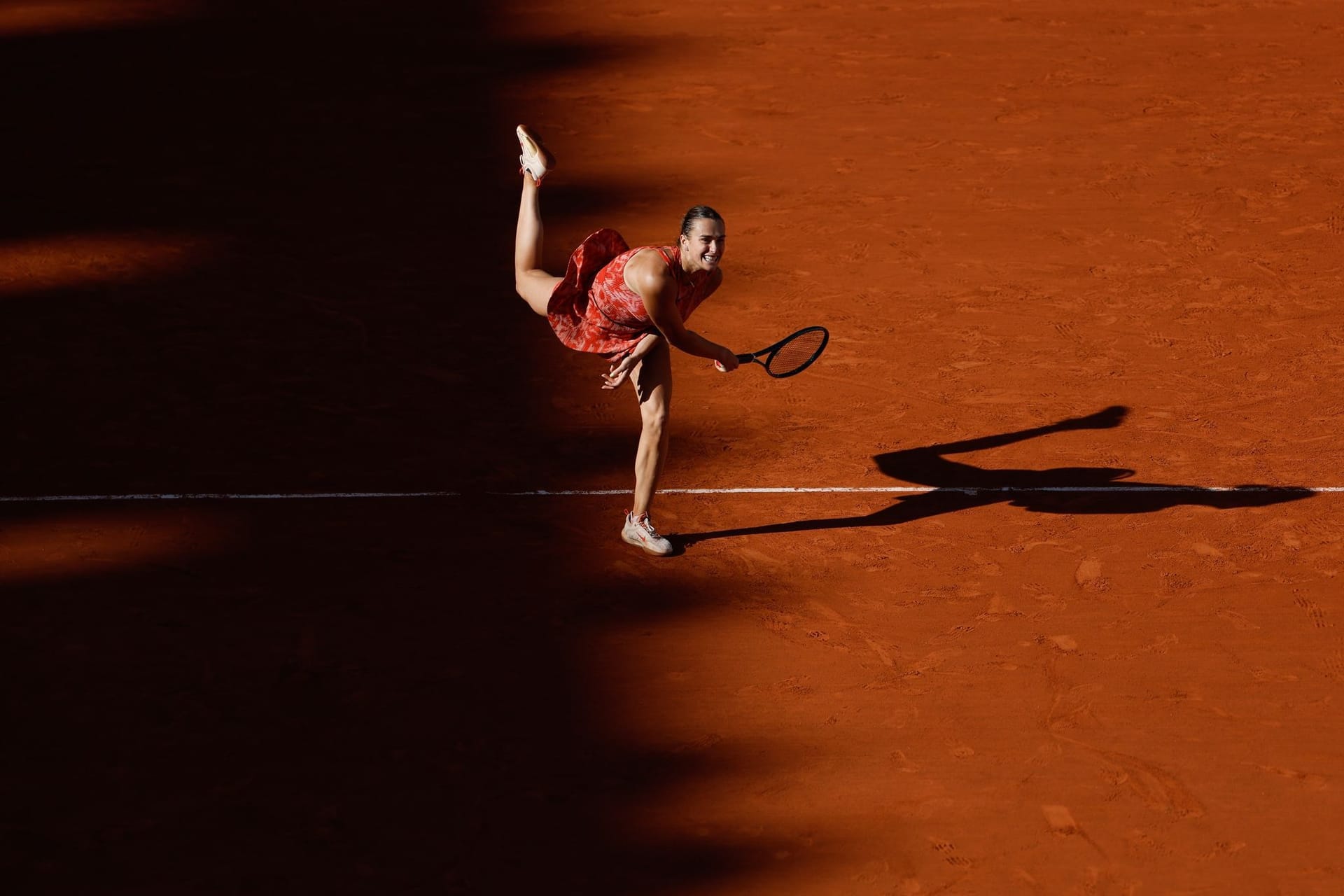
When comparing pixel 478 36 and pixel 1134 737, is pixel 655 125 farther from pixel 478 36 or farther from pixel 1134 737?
pixel 1134 737

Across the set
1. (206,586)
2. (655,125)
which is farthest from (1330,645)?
(655,125)

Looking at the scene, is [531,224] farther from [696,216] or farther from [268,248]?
[268,248]

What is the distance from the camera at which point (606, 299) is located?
22.8ft

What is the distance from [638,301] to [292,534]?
2036 mm

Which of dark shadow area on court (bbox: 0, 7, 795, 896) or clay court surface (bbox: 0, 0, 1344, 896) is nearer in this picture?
dark shadow area on court (bbox: 0, 7, 795, 896)

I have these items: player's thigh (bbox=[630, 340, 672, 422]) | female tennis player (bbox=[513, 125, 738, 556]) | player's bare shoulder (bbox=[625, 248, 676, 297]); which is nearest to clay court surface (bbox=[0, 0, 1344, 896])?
female tennis player (bbox=[513, 125, 738, 556])

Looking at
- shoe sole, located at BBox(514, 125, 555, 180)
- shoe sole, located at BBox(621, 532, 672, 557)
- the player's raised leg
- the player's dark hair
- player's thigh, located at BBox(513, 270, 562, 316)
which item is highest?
the player's dark hair

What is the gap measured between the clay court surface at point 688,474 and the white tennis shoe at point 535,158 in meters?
1.54

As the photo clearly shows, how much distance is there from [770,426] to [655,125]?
4.64m

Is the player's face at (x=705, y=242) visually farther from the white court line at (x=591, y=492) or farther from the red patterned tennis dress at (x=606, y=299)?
the white court line at (x=591, y=492)

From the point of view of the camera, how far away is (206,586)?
6.97 metres

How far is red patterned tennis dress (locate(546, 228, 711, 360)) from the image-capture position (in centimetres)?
683

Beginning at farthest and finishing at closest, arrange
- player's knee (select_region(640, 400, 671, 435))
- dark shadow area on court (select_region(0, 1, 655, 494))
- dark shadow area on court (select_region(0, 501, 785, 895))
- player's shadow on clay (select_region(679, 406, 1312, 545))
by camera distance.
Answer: dark shadow area on court (select_region(0, 1, 655, 494)) < player's shadow on clay (select_region(679, 406, 1312, 545)) < player's knee (select_region(640, 400, 671, 435)) < dark shadow area on court (select_region(0, 501, 785, 895))

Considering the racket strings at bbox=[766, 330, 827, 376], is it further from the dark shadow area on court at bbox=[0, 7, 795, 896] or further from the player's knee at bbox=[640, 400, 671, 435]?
the dark shadow area on court at bbox=[0, 7, 795, 896]
